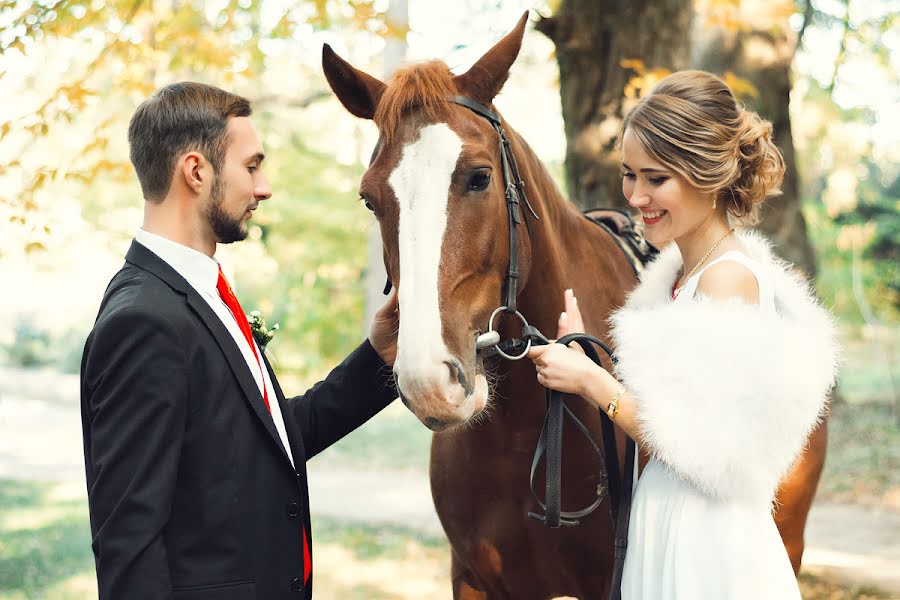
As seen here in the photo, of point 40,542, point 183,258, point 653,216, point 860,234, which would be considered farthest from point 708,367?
point 860,234

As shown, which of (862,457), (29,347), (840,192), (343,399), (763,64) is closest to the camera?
(343,399)

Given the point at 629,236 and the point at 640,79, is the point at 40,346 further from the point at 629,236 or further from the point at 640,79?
the point at 629,236

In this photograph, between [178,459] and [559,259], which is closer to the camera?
[178,459]

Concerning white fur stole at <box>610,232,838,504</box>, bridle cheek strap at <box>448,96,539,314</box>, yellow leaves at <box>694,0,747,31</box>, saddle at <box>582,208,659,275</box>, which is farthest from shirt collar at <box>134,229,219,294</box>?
yellow leaves at <box>694,0,747,31</box>

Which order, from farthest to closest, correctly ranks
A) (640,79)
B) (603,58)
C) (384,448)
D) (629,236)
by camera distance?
(384,448), (603,58), (640,79), (629,236)

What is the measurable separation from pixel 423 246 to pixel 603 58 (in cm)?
351

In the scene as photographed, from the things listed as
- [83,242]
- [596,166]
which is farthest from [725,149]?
[83,242]

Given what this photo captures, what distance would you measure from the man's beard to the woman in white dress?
88 cm

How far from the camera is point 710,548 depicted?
204 centimetres

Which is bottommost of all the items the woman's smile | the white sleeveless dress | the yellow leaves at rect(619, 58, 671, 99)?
the white sleeveless dress

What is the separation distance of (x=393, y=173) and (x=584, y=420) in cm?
112

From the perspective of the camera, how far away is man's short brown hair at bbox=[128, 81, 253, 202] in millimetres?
2068

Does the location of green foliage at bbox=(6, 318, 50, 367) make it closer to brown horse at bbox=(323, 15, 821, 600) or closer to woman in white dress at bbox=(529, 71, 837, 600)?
brown horse at bbox=(323, 15, 821, 600)

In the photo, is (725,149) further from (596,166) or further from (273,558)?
(596,166)
